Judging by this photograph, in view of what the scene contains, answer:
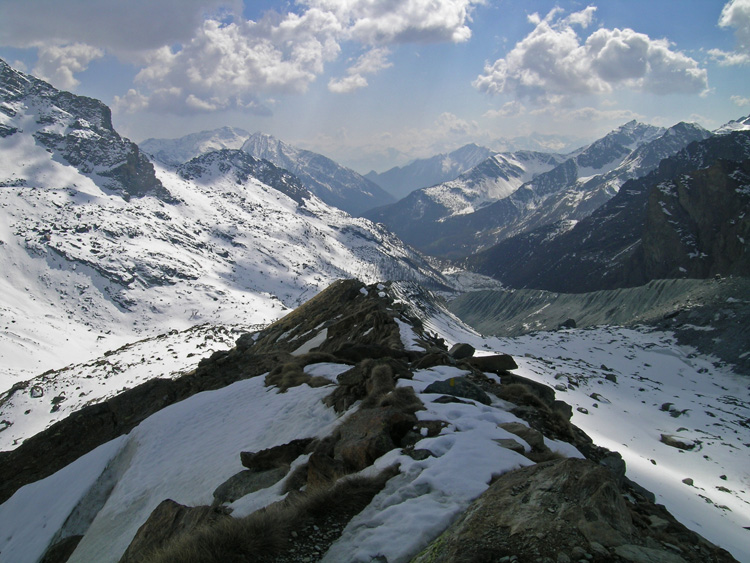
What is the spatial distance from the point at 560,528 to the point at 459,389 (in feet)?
23.2

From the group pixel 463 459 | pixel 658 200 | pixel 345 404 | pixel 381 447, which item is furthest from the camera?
pixel 658 200

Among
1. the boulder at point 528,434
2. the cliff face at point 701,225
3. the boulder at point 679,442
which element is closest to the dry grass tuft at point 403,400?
the boulder at point 528,434

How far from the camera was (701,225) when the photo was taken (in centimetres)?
13638

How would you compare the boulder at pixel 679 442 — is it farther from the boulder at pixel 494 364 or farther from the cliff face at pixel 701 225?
the cliff face at pixel 701 225

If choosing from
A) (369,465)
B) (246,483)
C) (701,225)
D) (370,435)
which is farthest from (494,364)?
(701,225)

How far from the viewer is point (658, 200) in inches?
5969

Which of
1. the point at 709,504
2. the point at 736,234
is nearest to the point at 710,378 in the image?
the point at 709,504

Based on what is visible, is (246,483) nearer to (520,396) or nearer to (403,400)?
(403,400)

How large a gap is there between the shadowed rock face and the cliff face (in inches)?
5501

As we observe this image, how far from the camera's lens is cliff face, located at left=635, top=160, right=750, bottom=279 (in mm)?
119500

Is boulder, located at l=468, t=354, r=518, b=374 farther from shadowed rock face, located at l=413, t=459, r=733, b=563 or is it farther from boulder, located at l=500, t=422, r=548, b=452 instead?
shadowed rock face, located at l=413, t=459, r=733, b=563

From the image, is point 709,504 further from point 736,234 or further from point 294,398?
point 736,234

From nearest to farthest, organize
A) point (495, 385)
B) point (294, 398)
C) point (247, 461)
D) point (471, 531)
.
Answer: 1. point (471, 531)
2. point (247, 461)
3. point (495, 385)
4. point (294, 398)

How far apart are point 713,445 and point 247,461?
33.0m
